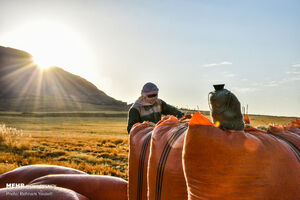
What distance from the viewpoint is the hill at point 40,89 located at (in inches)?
3265

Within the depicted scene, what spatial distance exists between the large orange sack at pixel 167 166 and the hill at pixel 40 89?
252ft

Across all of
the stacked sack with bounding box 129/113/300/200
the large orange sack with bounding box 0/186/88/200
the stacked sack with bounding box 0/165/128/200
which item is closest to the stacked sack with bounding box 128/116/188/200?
the stacked sack with bounding box 129/113/300/200

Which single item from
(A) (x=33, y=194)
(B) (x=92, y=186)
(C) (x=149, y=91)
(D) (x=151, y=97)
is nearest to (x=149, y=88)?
(C) (x=149, y=91)

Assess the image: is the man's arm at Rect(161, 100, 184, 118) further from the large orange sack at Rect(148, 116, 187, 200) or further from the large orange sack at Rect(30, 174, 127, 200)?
the large orange sack at Rect(148, 116, 187, 200)

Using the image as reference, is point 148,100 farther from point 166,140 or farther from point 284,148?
point 284,148

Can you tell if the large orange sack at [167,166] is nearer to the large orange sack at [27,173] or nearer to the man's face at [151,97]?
the large orange sack at [27,173]

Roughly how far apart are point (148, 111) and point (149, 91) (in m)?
0.34

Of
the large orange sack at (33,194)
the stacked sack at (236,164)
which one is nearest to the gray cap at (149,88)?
the large orange sack at (33,194)

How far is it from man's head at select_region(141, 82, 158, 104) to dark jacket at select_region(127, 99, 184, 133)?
0.17 m

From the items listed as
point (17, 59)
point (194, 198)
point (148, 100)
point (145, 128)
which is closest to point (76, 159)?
point (148, 100)

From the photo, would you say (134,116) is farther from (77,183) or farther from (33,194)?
(33,194)

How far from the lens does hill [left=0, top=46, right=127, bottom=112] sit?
8294 centimetres

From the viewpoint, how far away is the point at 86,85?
14138 cm

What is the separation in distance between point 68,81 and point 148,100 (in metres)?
139
